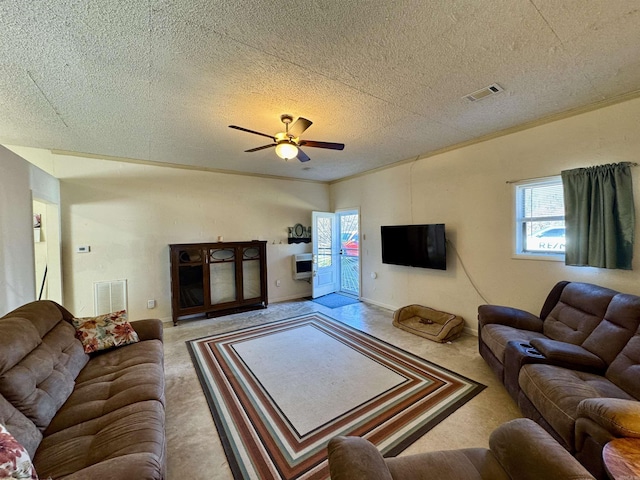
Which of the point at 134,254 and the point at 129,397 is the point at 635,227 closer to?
the point at 129,397

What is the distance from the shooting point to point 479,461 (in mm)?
1193

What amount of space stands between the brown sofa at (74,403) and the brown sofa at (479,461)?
80 centimetres

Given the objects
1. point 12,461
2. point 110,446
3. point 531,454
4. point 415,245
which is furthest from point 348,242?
point 12,461

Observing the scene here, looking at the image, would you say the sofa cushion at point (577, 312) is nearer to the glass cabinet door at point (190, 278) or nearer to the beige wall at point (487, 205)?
the beige wall at point (487, 205)

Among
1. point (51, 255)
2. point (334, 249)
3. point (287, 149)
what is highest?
point (287, 149)

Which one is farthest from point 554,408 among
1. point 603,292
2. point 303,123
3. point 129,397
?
point 303,123

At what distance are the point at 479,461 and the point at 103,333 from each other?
9.57 feet

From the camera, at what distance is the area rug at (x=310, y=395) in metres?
1.77

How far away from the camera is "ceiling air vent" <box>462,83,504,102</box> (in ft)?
7.45

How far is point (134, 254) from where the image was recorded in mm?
4219

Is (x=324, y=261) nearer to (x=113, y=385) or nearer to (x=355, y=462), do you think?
→ (x=113, y=385)

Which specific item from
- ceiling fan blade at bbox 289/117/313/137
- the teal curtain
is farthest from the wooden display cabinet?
the teal curtain

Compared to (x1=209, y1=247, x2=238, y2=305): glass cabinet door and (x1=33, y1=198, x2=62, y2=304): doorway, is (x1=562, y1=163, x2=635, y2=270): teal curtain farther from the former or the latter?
(x1=33, y1=198, x2=62, y2=304): doorway

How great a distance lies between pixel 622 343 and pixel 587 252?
1.03 meters
